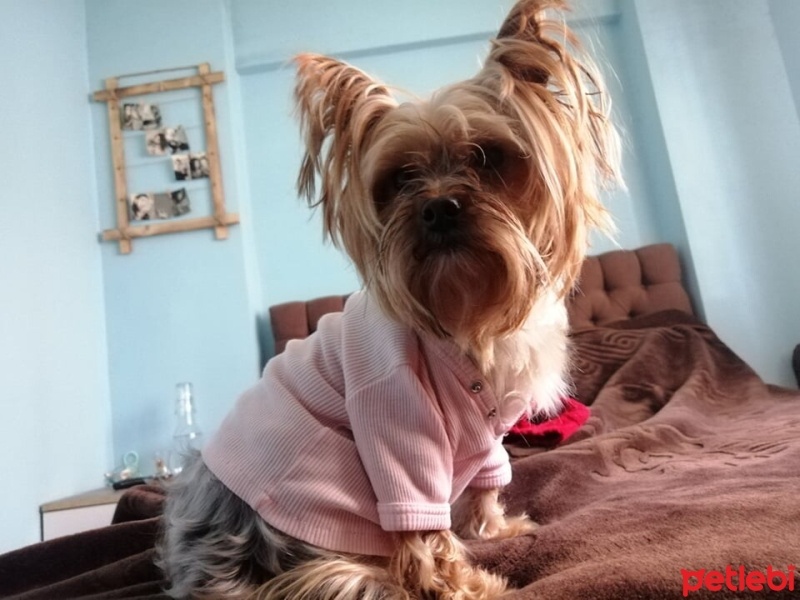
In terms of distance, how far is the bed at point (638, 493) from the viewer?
822mm

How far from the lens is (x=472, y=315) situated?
44.6 inches

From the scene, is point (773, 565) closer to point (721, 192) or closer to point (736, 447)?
point (736, 447)

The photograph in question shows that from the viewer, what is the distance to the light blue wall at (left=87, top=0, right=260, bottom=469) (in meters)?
3.16

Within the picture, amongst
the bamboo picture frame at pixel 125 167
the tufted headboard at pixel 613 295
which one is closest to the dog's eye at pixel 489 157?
the tufted headboard at pixel 613 295

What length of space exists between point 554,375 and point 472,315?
284 mm

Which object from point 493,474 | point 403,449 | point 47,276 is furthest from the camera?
point 47,276

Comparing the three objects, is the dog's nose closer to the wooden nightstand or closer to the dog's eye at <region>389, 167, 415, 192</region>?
the dog's eye at <region>389, 167, 415, 192</region>

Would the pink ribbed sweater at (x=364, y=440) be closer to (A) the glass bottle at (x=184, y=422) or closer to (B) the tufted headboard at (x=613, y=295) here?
(B) the tufted headboard at (x=613, y=295)

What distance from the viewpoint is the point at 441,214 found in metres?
1.03

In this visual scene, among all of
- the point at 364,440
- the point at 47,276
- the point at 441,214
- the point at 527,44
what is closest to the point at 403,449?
the point at 364,440

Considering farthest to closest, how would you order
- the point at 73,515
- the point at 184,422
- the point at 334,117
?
the point at 184,422 → the point at 73,515 → the point at 334,117

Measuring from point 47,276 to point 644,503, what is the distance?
276 centimetres

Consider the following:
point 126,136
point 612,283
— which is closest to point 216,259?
point 126,136

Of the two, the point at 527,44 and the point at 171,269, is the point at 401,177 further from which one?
the point at 171,269
